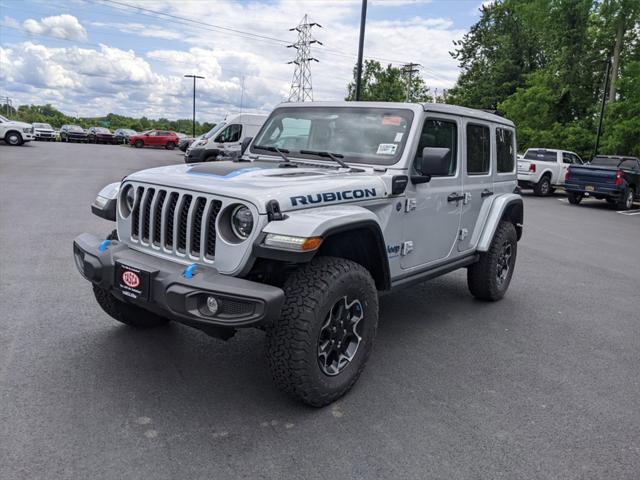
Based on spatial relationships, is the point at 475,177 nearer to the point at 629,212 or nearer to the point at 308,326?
the point at 308,326

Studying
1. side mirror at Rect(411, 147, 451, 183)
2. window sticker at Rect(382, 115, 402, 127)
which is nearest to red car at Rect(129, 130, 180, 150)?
window sticker at Rect(382, 115, 402, 127)

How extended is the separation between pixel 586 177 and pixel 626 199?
1.57 m

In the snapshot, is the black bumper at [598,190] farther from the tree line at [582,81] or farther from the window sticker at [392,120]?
the window sticker at [392,120]

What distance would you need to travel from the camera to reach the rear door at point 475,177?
16.6 feet

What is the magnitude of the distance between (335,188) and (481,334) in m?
2.20

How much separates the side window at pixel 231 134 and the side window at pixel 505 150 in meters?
17.3

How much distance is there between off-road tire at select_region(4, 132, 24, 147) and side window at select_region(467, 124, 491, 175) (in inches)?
1243

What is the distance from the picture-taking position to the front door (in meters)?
4.29

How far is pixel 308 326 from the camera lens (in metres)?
3.08

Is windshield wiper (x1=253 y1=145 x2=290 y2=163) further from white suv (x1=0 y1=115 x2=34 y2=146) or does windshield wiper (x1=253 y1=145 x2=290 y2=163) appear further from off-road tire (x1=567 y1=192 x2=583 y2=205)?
white suv (x1=0 y1=115 x2=34 y2=146)

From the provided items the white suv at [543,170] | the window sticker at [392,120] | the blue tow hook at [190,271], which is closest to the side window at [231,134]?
the white suv at [543,170]

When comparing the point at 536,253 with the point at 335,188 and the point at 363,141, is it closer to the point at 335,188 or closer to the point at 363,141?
the point at 363,141

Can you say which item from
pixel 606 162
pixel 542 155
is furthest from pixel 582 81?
pixel 606 162

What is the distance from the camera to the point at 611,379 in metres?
4.08
